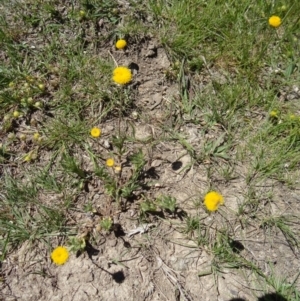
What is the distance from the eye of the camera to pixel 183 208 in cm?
263

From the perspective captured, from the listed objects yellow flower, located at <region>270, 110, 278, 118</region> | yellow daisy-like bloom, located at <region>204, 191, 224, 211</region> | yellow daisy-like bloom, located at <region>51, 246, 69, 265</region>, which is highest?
yellow flower, located at <region>270, 110, 278, 118</region>

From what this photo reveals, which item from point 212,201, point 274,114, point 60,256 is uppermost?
Answer: point 274,114

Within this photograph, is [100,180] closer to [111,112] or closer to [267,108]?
[111,112]

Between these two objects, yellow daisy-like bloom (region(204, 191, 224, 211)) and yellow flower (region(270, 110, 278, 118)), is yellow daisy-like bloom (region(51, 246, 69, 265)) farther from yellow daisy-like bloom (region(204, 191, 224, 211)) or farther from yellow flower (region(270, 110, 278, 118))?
yellow flower (region(270, 110, 278, 118))

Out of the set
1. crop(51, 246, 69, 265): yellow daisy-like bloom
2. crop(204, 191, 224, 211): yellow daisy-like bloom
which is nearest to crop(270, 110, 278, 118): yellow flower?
crop(204, 191, 224, 211): yellow daisy-like bloom

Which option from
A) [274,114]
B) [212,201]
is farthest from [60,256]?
[274,114]

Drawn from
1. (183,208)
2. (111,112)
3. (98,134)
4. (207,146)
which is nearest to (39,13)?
(111,112)

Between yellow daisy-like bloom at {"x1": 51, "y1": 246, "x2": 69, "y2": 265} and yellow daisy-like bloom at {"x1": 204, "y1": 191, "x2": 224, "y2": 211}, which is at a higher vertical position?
yellow daisy-like bloom at {"x1": 204, "y1": 191, "x2": 224, "y2": 211}

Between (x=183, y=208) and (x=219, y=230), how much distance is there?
0.92 feet

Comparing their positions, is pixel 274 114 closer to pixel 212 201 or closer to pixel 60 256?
pixel 212 201

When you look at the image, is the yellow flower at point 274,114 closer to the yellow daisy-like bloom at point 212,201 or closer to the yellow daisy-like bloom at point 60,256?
the yellow daisy-like bloom at point 212,201

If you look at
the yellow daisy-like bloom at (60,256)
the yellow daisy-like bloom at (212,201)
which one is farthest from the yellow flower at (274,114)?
the yellow daisy-like bloom at (60,256)

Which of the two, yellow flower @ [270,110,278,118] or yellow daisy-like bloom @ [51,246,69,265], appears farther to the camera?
yellow flower @ [270,110,278,118]

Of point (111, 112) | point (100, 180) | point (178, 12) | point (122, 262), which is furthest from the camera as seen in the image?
point (178, 12)
